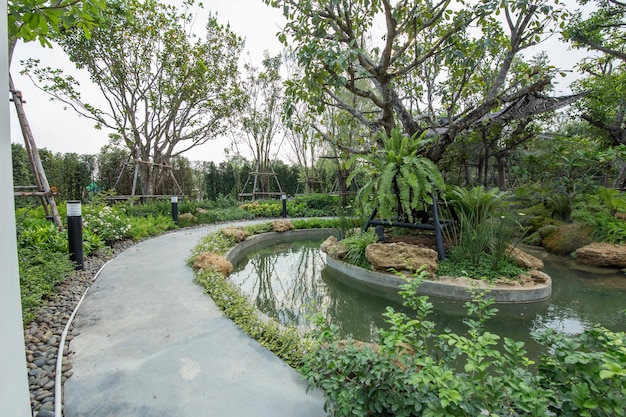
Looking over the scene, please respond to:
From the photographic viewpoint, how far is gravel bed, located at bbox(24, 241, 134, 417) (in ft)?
5.18

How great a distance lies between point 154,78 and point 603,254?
37.3 ft

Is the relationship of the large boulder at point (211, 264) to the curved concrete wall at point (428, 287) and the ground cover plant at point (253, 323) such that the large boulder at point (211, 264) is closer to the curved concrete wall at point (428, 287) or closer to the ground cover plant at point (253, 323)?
the ground cover plant at point (253, 323)

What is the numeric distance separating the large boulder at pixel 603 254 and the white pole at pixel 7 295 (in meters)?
6.63

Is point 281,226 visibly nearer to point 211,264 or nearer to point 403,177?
point 211,264

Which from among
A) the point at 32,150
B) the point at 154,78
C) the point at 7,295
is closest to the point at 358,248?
the point at 7,295

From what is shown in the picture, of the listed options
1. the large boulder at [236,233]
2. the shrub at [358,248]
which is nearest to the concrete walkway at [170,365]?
the shrub at [358,248]

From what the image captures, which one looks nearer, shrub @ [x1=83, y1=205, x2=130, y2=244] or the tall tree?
the tall tree

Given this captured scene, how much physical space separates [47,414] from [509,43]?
604 centimetres

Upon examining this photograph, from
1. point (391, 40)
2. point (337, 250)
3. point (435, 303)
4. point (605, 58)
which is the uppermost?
point (605, 58)

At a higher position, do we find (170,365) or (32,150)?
(32,150)

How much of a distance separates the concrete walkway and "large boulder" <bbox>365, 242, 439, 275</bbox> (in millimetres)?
2279

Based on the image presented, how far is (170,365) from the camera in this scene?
188 cm

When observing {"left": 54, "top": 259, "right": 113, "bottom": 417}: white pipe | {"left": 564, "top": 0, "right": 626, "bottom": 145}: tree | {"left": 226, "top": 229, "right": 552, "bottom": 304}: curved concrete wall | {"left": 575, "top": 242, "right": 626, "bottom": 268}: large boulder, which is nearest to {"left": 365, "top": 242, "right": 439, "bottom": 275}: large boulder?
{"left": 226, "top": 229, "right": 552, "bottom": 304}: curved concrete wall

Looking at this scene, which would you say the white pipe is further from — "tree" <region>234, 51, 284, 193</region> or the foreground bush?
"tree" <region>234, 51, 284, 193</region>
